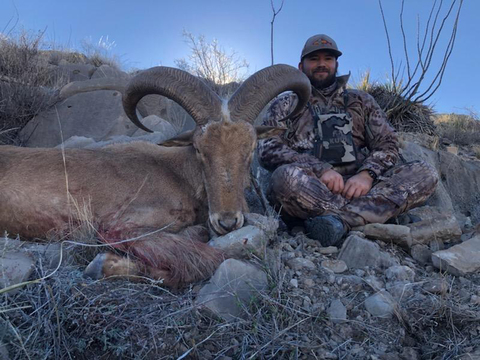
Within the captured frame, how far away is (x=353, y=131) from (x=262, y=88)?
1997 millimetres

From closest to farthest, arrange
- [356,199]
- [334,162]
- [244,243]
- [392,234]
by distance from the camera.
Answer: [244,243] < [392,234] < [356,199] < [334,162]

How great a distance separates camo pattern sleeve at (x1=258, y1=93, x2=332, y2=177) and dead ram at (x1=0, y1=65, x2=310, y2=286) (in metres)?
0.76

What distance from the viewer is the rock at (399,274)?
314cm

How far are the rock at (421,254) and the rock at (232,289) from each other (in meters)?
1.84

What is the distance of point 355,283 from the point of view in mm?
2982

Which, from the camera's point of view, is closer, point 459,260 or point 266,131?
point 459,260

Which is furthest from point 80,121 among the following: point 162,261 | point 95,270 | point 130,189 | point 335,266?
point 335,266

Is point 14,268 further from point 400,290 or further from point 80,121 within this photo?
point 80,121

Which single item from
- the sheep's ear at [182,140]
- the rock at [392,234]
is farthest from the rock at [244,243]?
the sheep's ear at [182,140]

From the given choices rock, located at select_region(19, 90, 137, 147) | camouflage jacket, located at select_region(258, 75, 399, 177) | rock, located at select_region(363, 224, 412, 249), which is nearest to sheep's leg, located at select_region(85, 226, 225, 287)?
rock, located at select_region(363, 224, 412, 249)

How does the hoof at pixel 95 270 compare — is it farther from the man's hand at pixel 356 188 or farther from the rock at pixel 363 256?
the man's hand at pixel 356 188

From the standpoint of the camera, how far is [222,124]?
4.22 m

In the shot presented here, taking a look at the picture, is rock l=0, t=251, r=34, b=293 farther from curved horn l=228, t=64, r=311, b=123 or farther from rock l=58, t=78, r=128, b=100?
rock l=58, t=78, r=128, b=100

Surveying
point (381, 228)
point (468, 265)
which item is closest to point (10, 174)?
point (381, 228)
